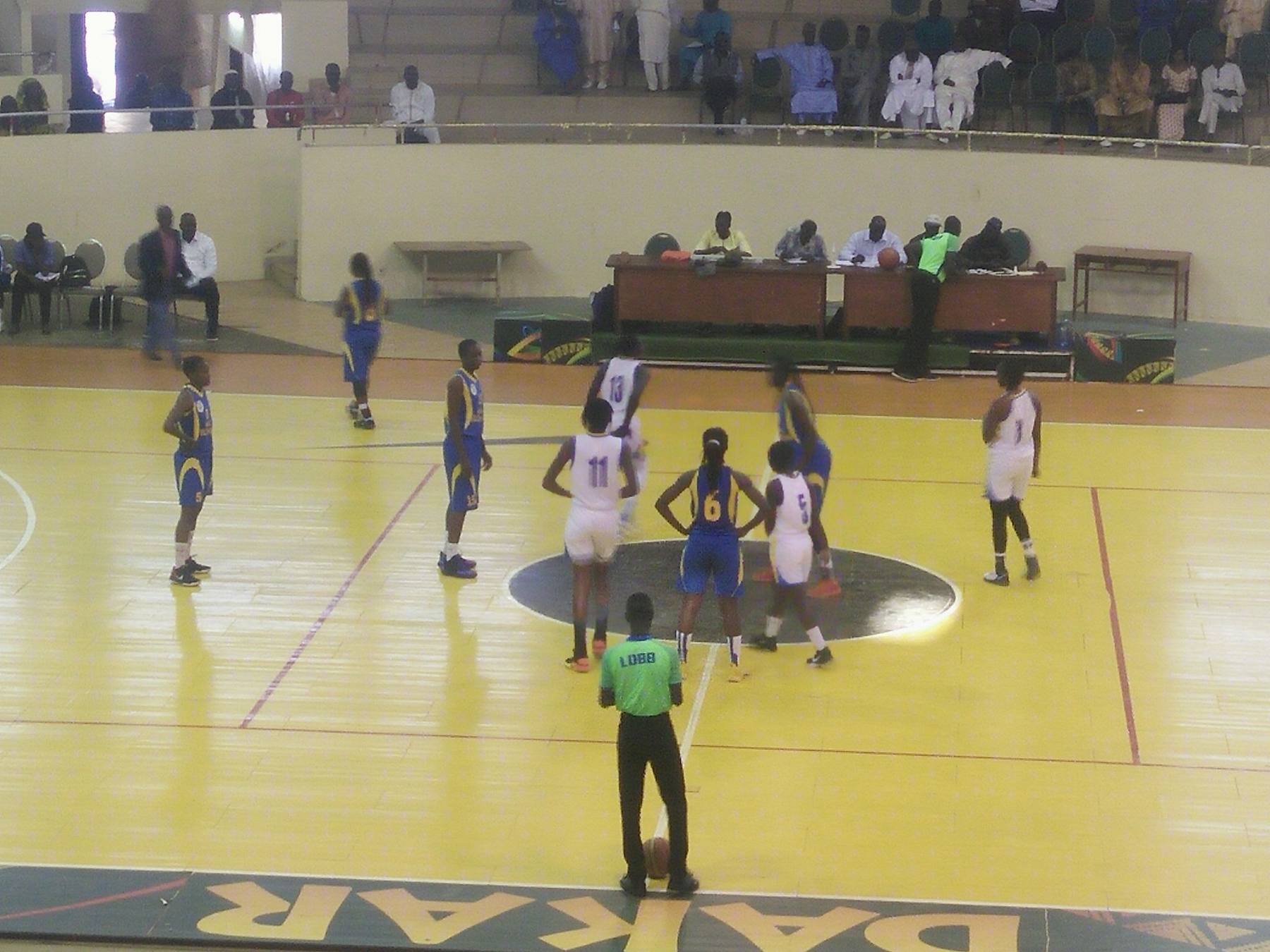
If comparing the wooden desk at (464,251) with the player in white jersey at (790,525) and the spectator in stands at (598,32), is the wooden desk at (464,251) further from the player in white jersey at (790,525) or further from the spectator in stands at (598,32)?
the player in white jersey at (790,525)

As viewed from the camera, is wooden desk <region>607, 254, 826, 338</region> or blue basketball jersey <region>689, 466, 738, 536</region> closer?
blue basketball jersey <region>689, 466, 738, 536</region>

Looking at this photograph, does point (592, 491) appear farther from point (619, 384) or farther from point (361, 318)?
point (361, 318)

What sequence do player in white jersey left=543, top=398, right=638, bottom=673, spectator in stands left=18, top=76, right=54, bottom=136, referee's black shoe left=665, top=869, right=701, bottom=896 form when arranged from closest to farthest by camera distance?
referee's black shoe left=665, top=869, right=701, bottom=896 → player in white jersey left=543, top=398, right=638, bottom=673 → spectator in stands left=18, top=76, right=54, bottom=136

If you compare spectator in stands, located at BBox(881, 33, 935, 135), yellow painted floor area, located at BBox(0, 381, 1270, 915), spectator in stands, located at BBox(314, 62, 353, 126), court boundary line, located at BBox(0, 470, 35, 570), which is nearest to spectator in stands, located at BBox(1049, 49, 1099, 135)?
spectator in stands, located at BBox(881, 33, 935, 135)

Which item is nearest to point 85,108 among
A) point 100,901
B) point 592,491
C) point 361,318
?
point 361,318

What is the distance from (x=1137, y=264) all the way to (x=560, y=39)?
866 cm

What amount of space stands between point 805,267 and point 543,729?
11436mm

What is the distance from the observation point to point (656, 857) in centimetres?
851

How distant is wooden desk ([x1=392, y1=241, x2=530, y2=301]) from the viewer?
24844mm

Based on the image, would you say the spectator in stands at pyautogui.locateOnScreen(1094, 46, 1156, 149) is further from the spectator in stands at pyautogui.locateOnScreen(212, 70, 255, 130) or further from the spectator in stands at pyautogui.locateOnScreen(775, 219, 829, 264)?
the spectator in stands at pyautogui.locateOnScreen(212, 70, 255, 130)

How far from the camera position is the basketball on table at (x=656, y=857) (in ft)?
27.9

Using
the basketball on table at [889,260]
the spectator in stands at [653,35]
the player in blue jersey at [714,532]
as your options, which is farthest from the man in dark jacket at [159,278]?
the player in blue jersey at [714,532]

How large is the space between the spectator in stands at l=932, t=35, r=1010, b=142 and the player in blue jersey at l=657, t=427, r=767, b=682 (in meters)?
15.3

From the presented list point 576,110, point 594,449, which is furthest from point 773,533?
point 576,110
